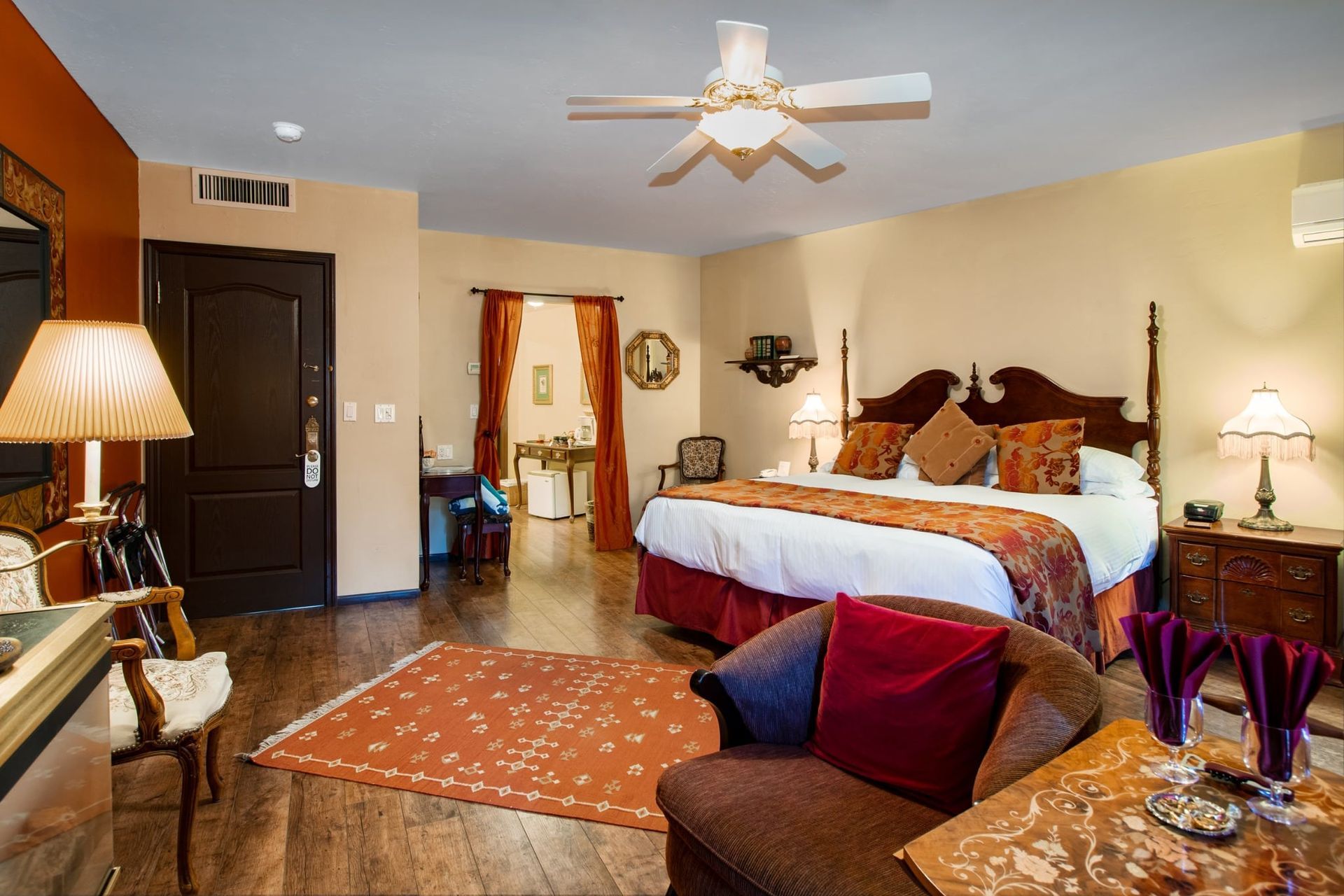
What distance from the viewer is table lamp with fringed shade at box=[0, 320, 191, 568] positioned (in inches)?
68.1

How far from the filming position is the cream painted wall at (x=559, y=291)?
19.4 feet

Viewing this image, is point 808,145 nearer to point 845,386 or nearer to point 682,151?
point 682,151

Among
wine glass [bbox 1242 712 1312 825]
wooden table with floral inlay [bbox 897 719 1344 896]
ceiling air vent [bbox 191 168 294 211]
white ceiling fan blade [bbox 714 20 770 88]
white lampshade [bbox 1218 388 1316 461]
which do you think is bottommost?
wooden table with floral inlay [bbox 897 719 1344 896]

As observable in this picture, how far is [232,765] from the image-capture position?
2.61m

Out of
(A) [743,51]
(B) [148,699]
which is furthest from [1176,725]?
(B) [148,699]

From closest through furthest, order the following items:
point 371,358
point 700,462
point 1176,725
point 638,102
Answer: point 1176,725
point 638,102
point 371,358
point 700,462

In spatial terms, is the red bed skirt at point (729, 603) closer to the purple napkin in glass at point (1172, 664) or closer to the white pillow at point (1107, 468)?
the white pillow at point (1107, 468)

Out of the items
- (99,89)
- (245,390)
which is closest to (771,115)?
(99,89)

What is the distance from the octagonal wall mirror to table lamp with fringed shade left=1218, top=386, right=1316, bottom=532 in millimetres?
4331

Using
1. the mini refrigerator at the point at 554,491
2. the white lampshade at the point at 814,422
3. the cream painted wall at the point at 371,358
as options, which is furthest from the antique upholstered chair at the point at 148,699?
the mini refrigerator at the point at 554,491

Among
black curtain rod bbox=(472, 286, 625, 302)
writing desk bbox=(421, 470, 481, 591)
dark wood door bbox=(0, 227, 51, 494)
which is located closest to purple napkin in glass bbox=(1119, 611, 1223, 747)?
dark wood door bbox=(0, 227, 51, 494)

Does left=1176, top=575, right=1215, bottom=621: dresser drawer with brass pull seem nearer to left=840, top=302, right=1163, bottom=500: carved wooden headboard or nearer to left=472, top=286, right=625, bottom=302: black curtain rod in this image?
left=840, top=302, right=1163, bottom=500: carved wooden headboard

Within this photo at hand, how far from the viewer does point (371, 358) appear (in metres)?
4.70

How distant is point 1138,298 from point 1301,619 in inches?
74.0
